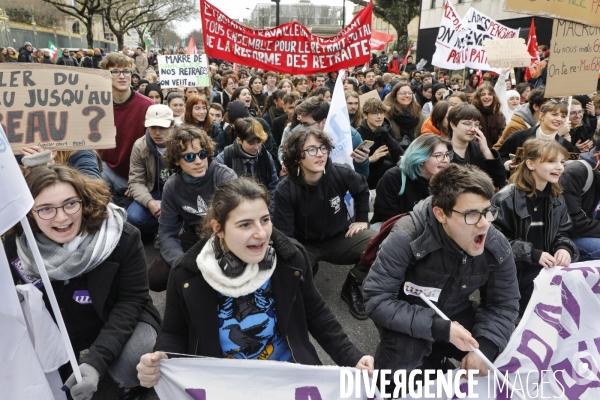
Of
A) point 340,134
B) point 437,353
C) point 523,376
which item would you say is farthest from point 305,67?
point 523,376

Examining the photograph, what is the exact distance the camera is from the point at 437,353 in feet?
8.71

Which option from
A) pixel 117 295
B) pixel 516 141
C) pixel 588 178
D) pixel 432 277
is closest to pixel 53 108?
pixel 117 295

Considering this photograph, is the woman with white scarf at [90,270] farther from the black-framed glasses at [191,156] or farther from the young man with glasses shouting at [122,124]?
the young man with glasses shouting at [122,124]

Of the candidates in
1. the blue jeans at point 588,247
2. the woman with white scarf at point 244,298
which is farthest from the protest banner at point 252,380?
the blue jeans at point 588,247

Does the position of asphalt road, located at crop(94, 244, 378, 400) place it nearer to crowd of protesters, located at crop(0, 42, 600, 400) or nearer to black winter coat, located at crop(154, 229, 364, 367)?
crowd of protesters, located at crop(0, 42, 600, 400)

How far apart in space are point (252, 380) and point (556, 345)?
156 centimetres

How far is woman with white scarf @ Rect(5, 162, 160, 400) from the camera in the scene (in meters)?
2.24

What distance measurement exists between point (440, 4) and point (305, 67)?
29.6 meters

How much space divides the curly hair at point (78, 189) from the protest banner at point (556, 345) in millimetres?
2022

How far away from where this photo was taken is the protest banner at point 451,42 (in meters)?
8.58

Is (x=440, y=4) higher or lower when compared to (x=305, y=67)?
higher

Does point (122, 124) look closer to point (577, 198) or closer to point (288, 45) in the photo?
point (288, 45)

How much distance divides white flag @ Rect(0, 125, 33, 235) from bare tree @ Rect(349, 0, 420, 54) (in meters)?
30.5

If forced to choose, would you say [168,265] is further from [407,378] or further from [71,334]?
[407,378]
